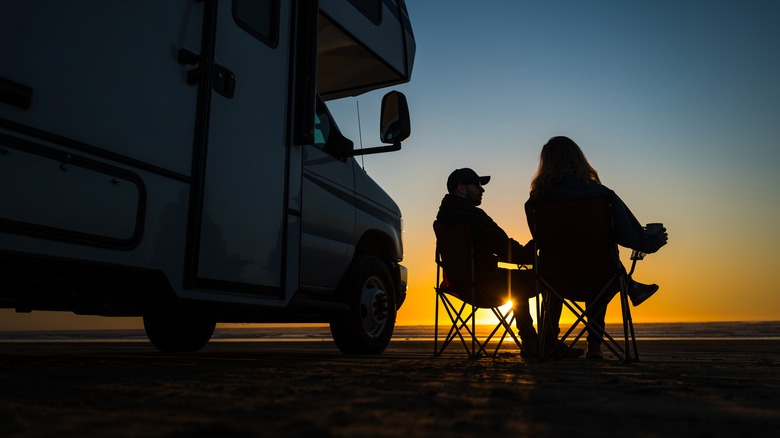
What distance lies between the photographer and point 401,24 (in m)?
5.47

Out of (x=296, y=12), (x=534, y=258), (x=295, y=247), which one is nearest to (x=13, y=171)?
(x=295, y=247)

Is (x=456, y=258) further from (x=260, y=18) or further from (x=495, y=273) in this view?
(x=260, y=18)

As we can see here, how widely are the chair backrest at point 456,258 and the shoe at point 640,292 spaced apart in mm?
1073

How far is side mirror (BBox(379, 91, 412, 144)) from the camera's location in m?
4.70

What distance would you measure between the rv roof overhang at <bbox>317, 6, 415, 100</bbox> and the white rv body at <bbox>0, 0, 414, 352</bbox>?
24 millimetres

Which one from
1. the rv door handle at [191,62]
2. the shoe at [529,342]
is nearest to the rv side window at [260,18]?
the rv door handle at [191,62]

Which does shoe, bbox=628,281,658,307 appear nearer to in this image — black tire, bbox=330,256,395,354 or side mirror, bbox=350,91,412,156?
side mirror, bbox=350,91,412,156

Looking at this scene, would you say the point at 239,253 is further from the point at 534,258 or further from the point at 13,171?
the point at 534,258

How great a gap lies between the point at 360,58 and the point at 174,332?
9.67ft

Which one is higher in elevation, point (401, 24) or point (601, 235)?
point (401, 24)

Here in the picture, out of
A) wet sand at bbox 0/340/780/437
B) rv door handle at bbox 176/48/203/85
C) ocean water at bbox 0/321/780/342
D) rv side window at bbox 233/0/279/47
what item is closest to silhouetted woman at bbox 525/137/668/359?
wet sand at bbox 0/340/780/437

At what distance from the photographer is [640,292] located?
4.10 m

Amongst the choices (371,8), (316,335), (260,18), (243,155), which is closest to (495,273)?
(243,155)

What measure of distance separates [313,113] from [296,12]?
657mm
